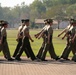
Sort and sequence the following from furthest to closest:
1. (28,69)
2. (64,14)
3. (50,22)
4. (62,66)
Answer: (64,14) < (50,22) < (62,66) < (28,69)

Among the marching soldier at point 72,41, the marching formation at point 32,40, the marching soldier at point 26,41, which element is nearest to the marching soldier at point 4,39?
the marching formation at point 32,40

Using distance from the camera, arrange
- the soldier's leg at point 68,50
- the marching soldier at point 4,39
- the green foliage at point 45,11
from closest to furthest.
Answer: the marching soldier at point 4,39
the soldier's leg at point 68,50
the green foliage at point 45,11

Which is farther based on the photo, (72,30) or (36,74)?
(72,30)

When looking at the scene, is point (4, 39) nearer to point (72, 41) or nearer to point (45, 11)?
point (72, 41)

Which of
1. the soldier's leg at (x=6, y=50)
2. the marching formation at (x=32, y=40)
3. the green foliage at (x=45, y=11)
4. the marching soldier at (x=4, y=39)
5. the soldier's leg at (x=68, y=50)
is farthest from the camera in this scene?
the green foliage at (x=45, y=11)

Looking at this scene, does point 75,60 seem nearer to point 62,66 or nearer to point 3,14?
point 62,66

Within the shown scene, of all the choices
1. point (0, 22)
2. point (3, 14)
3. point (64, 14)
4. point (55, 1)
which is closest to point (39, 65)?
point (0, 22)

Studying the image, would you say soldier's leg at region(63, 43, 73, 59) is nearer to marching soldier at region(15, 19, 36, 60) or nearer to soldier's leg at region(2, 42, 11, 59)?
marching soldier at region(15, 19, 36, 60)

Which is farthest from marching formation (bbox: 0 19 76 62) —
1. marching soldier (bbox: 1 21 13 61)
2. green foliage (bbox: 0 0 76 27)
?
green foliage (bbox: 0 0 76 27)

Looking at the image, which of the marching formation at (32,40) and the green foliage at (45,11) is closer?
the marching formation at (32,40)

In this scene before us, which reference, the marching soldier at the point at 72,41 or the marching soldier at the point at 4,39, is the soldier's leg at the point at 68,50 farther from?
the marching soldier at the point at 4,39

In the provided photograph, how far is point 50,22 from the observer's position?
13.7m

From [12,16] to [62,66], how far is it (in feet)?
541

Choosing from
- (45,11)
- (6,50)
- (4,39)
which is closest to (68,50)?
(6,50)
